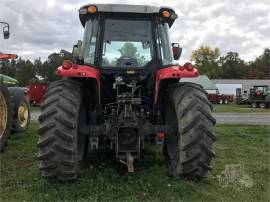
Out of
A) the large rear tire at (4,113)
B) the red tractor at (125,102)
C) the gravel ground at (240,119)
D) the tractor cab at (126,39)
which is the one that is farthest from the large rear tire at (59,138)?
the gravel ground at (240,119)

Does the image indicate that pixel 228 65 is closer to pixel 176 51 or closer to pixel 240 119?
pixel 240 119

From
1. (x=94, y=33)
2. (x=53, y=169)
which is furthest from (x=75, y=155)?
(x=94, y=33)

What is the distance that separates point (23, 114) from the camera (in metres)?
11.1

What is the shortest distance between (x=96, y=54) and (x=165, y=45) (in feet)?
3.45

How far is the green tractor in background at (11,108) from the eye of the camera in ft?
26.1

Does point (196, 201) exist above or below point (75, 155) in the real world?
below

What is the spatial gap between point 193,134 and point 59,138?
165cm

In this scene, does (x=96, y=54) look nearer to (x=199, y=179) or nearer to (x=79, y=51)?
(x=79, y=51)

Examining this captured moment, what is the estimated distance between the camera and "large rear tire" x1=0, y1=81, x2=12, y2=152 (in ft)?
25.9

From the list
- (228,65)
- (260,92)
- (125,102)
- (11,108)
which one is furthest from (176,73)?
(228,65)

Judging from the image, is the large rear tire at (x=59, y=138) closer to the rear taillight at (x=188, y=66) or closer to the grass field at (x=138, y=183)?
the grass field at (x=138, y=183)

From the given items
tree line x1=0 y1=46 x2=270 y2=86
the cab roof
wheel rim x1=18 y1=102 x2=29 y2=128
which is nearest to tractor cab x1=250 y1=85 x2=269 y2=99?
wheel rim x1=18 y1=102 x2=29 y2=128

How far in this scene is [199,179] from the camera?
5840 millimetres

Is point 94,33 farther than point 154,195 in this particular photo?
Yes
